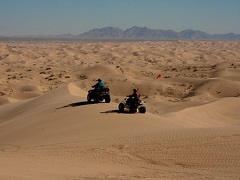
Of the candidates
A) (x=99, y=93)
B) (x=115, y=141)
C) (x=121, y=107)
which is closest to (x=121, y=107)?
(x=121, y=107)

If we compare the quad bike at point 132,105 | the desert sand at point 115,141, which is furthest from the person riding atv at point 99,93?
the quad bike at point 132,105

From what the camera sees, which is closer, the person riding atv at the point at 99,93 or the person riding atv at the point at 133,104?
the person riding atv at the point at 133,104

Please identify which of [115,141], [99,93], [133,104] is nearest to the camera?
[115,141]

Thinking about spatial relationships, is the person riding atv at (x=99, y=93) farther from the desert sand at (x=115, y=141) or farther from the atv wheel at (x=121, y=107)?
the atv wheel at (x=121, y=107)

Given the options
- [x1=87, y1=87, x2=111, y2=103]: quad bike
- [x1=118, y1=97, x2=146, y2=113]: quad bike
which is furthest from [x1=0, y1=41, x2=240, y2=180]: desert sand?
[x1=87, y1=87, x2=111, y2=103]: quad bike

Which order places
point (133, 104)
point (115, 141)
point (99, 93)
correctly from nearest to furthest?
1. point (115, 141)
2. point (133, 104)
3. point (99, 93)

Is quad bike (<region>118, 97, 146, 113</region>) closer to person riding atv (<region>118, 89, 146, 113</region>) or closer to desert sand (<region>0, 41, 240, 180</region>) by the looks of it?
person riding atv (<region>118, 89, 146, 113</region>)

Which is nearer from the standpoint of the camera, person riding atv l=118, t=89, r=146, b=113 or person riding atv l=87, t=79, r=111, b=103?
person riding atv l=118, t=89, r=146, b=113

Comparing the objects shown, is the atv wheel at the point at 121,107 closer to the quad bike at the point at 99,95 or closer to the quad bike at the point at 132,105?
the quad bike at the point at 132,105

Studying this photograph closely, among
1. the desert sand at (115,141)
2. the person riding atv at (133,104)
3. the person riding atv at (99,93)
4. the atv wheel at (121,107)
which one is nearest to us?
the desert sand at (115,141)

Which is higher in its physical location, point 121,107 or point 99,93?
point 99,93

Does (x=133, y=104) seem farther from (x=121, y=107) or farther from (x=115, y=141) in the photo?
(x=115, y=141)

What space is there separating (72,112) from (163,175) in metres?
8.07

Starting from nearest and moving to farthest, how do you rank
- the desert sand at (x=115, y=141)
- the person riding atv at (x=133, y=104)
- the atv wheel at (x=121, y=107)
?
the desert sand at (x=115, y=141) → the person riding atv at (x=133, y=104) → the atv wheel at (x=121, y=107)
